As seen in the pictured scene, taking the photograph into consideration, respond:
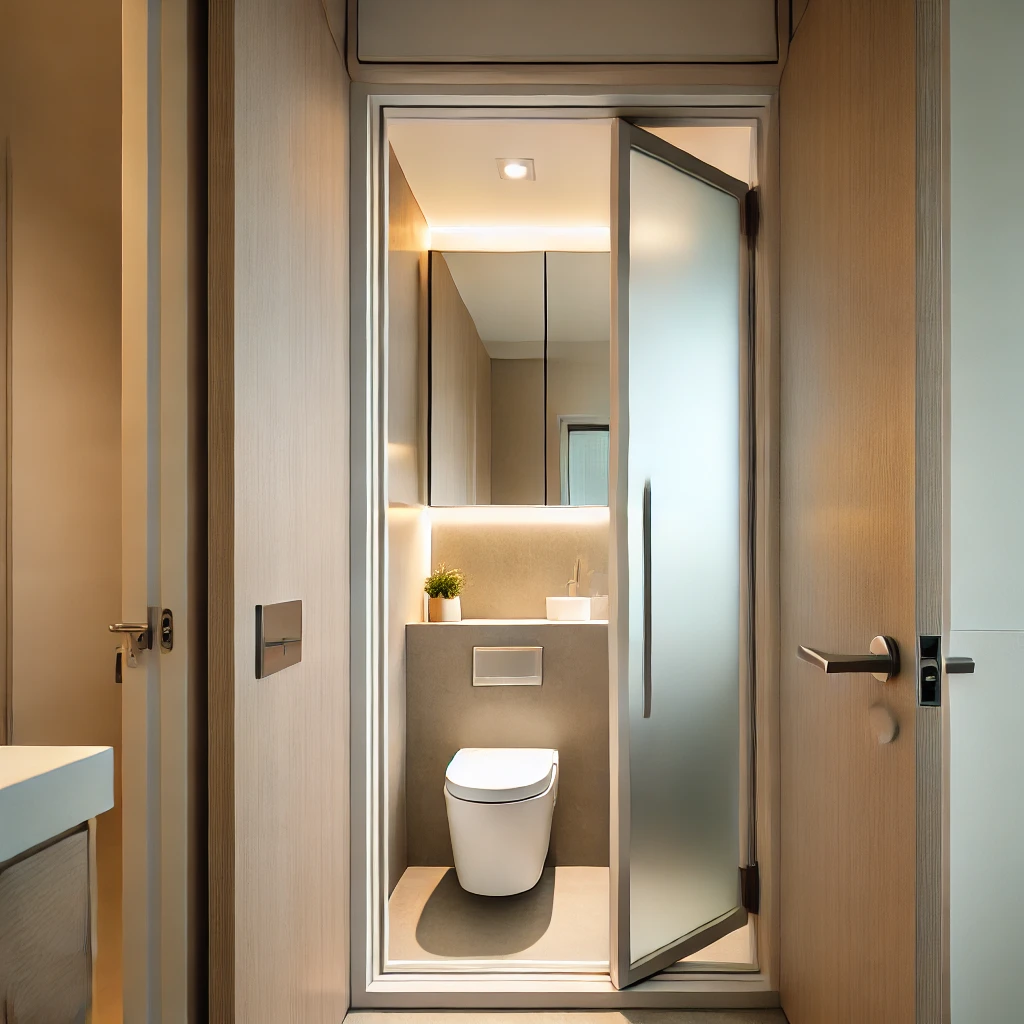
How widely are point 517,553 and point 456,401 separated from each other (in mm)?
670

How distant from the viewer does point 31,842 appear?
0.47m

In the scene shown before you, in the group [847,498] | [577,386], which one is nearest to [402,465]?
[577,386]

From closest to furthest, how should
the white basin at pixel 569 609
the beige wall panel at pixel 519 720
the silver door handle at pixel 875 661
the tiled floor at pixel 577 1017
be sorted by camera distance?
the silver door handle at pixel 875 661 → the tiled floor at pixel 577 1017 → the beige wall panel at pixel 519 720 → the white basin at pixel 569 609

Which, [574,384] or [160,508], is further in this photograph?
[574,384]

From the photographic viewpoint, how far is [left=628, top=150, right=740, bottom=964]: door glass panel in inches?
81.2

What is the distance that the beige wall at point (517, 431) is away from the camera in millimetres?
3293

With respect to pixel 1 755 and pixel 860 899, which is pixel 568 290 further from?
pixel 1 755

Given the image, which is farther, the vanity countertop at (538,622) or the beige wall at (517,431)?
the beige wall at (517,431)

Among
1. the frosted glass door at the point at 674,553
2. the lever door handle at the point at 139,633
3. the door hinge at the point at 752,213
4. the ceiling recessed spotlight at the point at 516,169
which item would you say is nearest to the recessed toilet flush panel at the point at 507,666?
the frosted glass door at the point at 674,553

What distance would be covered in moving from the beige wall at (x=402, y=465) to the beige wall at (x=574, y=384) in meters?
0.54

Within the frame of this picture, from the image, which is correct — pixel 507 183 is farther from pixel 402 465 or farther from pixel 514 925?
pixel 514 925

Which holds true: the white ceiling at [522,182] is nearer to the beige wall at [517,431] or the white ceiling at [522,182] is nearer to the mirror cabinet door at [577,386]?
the mirror cabinet door at [577,386]

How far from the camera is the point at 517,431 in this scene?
332 cm

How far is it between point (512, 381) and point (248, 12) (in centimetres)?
211
